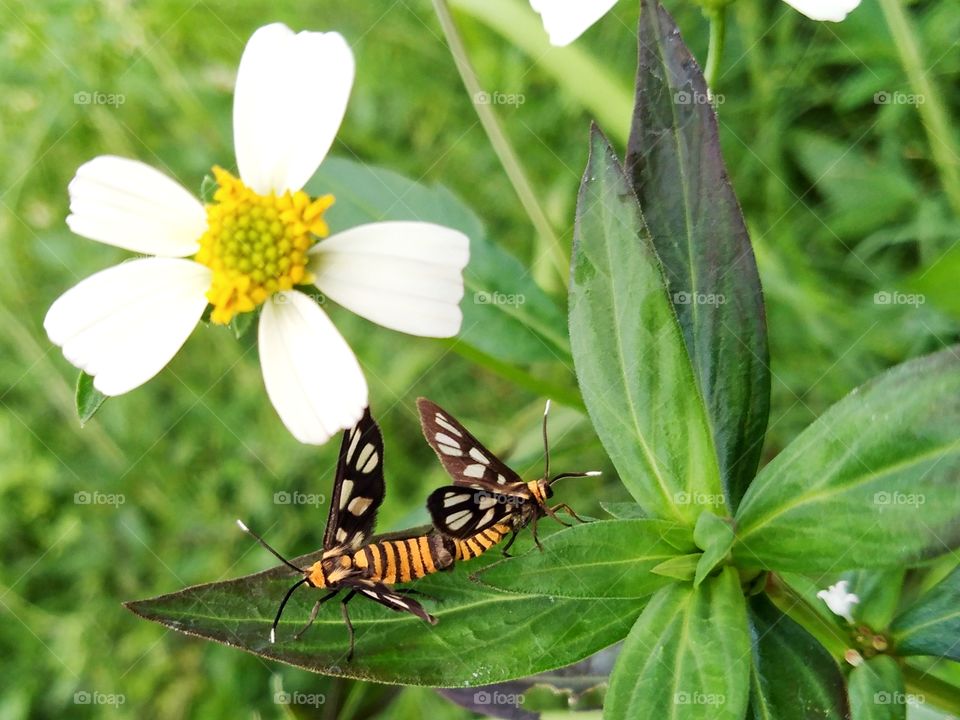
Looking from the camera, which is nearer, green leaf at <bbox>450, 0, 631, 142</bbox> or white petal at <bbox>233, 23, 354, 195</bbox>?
white petal at <bbox>233, 23, 354, 195</bbox>

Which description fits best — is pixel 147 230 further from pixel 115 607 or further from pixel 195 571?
pixel 115 607

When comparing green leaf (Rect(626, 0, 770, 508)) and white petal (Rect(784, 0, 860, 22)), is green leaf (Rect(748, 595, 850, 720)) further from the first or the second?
white petal (Rect(784, 0, 860, 22))

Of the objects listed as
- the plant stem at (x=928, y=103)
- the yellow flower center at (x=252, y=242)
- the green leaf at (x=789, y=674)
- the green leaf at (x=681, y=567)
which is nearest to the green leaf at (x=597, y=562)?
the green leaf at (x=681, y=567)

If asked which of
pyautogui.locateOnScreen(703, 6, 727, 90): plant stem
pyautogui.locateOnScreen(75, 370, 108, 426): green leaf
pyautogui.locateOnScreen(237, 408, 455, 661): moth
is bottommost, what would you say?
pyautogui.locateOnScreen(237, 408, 455, 661): moth

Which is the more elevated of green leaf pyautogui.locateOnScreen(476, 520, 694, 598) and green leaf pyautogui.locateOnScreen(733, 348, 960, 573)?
green leaf pyautogui.locateOnScreen(733, 348, 960, 573)

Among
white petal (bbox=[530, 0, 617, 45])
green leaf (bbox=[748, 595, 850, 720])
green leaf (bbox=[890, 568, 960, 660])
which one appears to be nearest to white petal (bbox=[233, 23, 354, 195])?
white petal (bbox=[530, 0, 617, 45])

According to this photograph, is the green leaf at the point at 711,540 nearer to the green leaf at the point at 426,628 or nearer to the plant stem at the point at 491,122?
the green leaf at the point at 426,628
